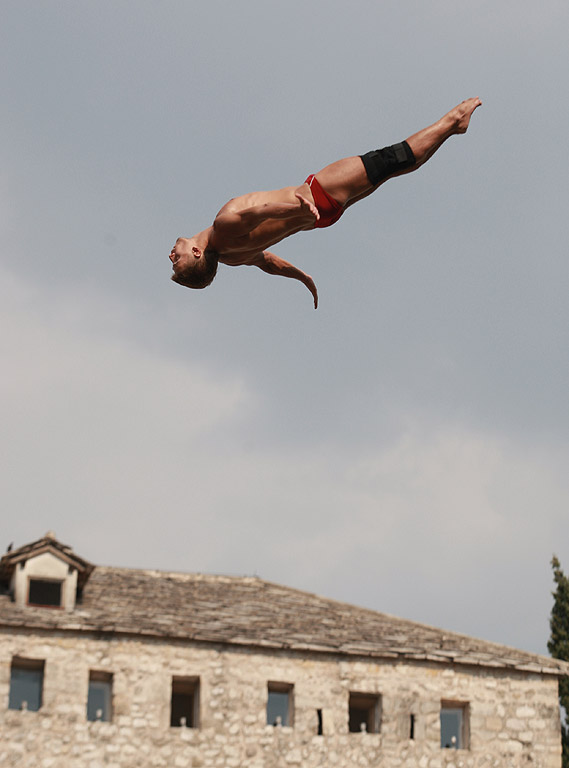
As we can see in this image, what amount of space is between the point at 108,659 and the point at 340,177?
24.2m

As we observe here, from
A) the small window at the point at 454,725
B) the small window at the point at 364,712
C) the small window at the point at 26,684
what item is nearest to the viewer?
the small window at the point at 26,684

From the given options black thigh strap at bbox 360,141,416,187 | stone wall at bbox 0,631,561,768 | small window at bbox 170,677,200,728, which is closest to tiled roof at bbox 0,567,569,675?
stone wall at bbox 0,631,561,768

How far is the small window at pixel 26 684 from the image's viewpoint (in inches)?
1334

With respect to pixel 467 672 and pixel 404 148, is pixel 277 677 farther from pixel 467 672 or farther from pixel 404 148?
pixel 404 148

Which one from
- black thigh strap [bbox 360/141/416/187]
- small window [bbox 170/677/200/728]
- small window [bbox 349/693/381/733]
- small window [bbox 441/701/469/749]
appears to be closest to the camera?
black thigh strap [bbox 360/141/416/187]

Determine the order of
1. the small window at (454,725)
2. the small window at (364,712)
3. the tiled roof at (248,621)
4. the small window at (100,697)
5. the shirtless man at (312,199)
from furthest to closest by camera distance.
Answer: the small window at (454,725) < the small window at (364,712) < the tiled roof at (248,621) < the small window at (100,697) < the shirtless man at (312,199)

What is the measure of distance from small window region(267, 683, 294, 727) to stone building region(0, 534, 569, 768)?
0.12 feet

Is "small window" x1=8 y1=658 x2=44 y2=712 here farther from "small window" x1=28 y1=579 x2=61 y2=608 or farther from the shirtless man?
the shirtless man

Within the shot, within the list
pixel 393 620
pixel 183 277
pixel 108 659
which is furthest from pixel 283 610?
pixel 183 277

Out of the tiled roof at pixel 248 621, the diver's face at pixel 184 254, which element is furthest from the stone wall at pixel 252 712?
the diver's face at pixel 184 254

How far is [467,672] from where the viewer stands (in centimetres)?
3703

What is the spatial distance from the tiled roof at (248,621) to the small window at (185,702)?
1184mm

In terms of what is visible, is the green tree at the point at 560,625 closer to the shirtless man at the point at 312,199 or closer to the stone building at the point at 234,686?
the stone building at the point at 234,686

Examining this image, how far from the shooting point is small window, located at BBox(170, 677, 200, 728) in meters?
35.5
